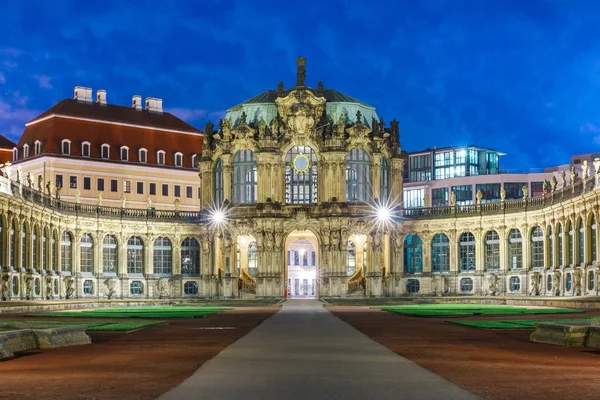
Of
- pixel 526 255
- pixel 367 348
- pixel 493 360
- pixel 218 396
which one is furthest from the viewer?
pixel 526 255

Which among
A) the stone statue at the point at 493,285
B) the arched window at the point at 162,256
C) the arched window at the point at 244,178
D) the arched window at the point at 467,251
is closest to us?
the stone statue at the point at 493,285

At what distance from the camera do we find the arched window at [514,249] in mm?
107688

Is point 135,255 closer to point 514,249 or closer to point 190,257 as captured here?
point 190,257

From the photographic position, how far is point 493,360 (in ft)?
94.3

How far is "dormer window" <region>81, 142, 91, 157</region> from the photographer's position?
443 feet

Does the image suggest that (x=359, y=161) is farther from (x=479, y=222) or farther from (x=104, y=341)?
(x=104, y=341)

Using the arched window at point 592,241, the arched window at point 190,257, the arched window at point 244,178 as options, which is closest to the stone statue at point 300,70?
the arched window at point 244,178

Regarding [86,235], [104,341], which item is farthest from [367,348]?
[86,235]

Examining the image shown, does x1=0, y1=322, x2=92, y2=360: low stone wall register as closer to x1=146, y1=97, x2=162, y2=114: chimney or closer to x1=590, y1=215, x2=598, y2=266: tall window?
x1=590, y1=215, x2=598, y2=266: tall window

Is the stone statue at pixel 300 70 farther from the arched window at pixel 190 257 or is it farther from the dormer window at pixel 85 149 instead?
the dormer window at pixel 85 149

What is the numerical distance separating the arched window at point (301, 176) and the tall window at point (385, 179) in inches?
300

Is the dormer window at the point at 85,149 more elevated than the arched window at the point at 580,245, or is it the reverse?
the dormer window at the point at 85,149

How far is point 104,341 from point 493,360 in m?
15.1

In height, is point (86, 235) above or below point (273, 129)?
below
